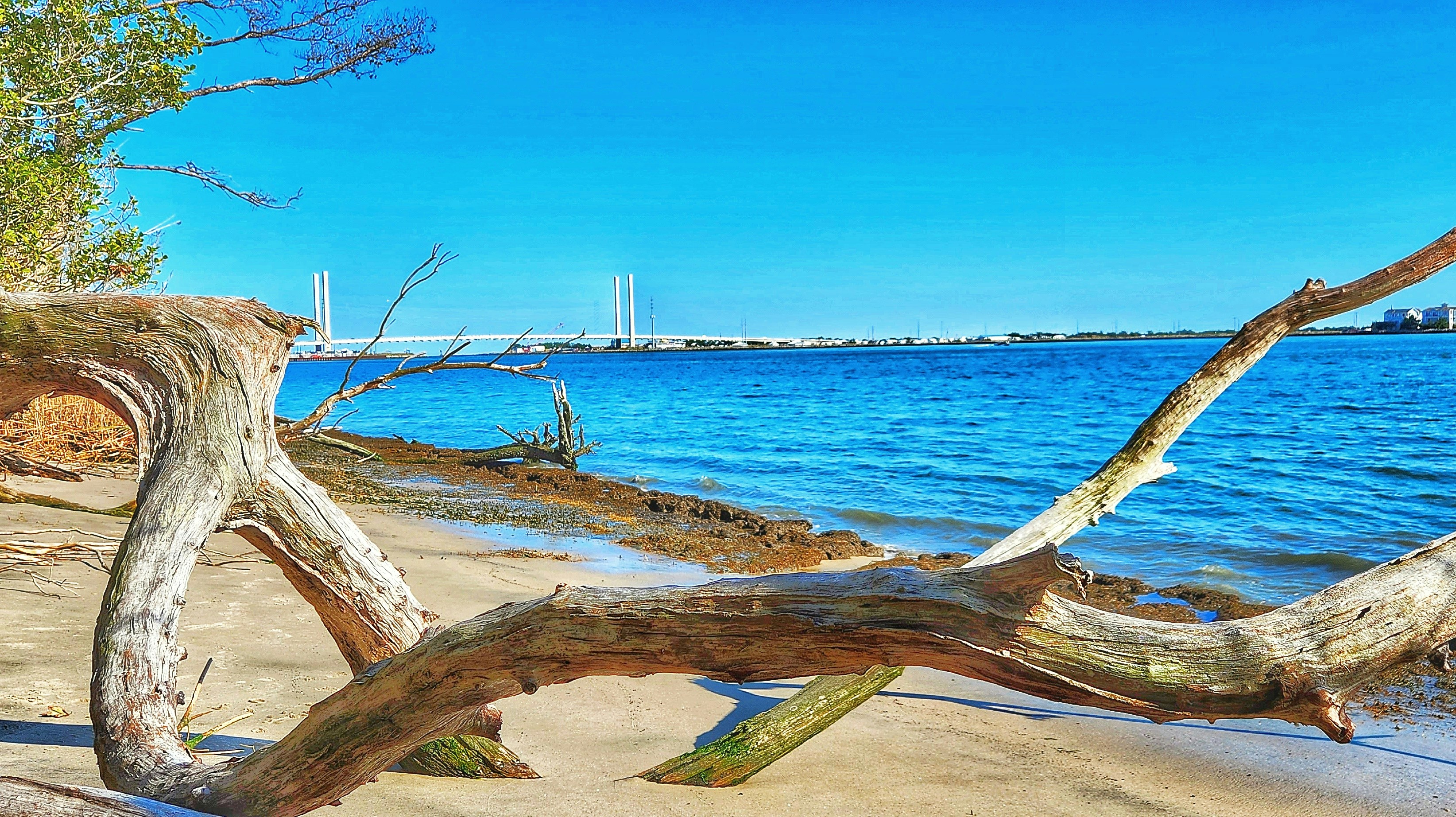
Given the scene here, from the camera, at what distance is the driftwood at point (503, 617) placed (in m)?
1.62

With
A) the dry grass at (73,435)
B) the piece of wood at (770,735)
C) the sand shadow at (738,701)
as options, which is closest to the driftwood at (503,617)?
the piece of wood at (770,735)

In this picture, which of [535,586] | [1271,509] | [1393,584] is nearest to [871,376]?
[1271,509]

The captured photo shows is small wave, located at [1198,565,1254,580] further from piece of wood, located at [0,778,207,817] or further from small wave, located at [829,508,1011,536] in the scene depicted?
piece of wood, located at [0,778,207,817]

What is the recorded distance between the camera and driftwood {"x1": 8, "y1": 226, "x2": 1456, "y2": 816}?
5.31ft

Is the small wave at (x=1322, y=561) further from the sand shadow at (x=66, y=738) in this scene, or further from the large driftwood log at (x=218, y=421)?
the sand shadow at (x=66, y=738)

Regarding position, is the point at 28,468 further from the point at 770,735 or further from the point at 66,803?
the point at 770,735

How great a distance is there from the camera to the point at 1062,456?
711 inches

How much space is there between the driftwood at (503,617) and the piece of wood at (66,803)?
15.8 inches

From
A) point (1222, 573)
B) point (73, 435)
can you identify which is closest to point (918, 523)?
point (1222, 573)

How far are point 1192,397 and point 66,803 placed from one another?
3448 mm

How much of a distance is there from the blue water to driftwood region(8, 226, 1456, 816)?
1.26 m

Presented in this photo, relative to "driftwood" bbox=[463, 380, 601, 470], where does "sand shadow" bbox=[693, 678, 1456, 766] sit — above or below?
below

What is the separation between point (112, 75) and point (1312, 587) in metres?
10.9

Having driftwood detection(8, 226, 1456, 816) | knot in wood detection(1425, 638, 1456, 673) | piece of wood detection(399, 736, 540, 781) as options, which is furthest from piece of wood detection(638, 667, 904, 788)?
knot in wood detection(1425, 638, 1456, 673)
